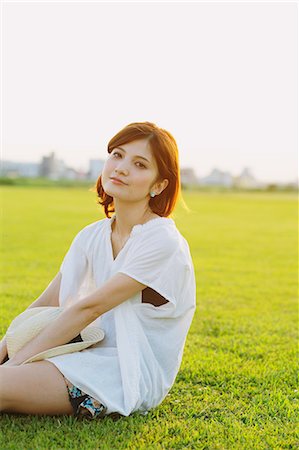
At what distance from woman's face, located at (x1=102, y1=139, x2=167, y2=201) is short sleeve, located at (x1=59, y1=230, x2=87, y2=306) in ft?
1.67

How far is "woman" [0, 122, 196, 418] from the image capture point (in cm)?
374

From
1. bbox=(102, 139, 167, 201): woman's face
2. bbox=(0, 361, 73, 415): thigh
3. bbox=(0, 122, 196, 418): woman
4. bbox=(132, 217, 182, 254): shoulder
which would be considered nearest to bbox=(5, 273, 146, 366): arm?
bbox=(0, 122, 196, 418): woman

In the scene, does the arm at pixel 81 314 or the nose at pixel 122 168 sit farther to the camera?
the nose at pixel 122 168

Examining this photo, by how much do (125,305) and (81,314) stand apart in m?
0.27

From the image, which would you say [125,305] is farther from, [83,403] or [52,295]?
[52,295]

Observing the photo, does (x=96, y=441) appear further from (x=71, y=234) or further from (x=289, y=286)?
(x=71, y=234)

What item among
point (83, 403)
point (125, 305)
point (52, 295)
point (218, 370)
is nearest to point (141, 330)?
point (125, 305)

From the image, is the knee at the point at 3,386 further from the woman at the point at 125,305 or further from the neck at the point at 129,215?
the neck at the point at 129,215

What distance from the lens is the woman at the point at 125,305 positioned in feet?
12.3

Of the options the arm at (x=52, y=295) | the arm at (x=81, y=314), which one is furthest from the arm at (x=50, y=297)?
the arm at (x=81, y=314)

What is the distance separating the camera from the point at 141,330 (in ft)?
12.9

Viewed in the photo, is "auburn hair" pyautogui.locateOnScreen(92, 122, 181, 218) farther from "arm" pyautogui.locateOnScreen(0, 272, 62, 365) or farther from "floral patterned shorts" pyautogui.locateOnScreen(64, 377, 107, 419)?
"floral patterned shorts" pyautogui.locateOnScreen(64, 377, 107, 419)

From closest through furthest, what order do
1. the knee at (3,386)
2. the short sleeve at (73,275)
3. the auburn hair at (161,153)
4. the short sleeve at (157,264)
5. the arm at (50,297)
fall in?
1. the knee at (3,386)
2. the short sleeve at (157,264)
3. the auburn hair at (161,153)
4. the short sleeve at (73,275)
5. the arm at (50,297)

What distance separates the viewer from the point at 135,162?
13.1ft
